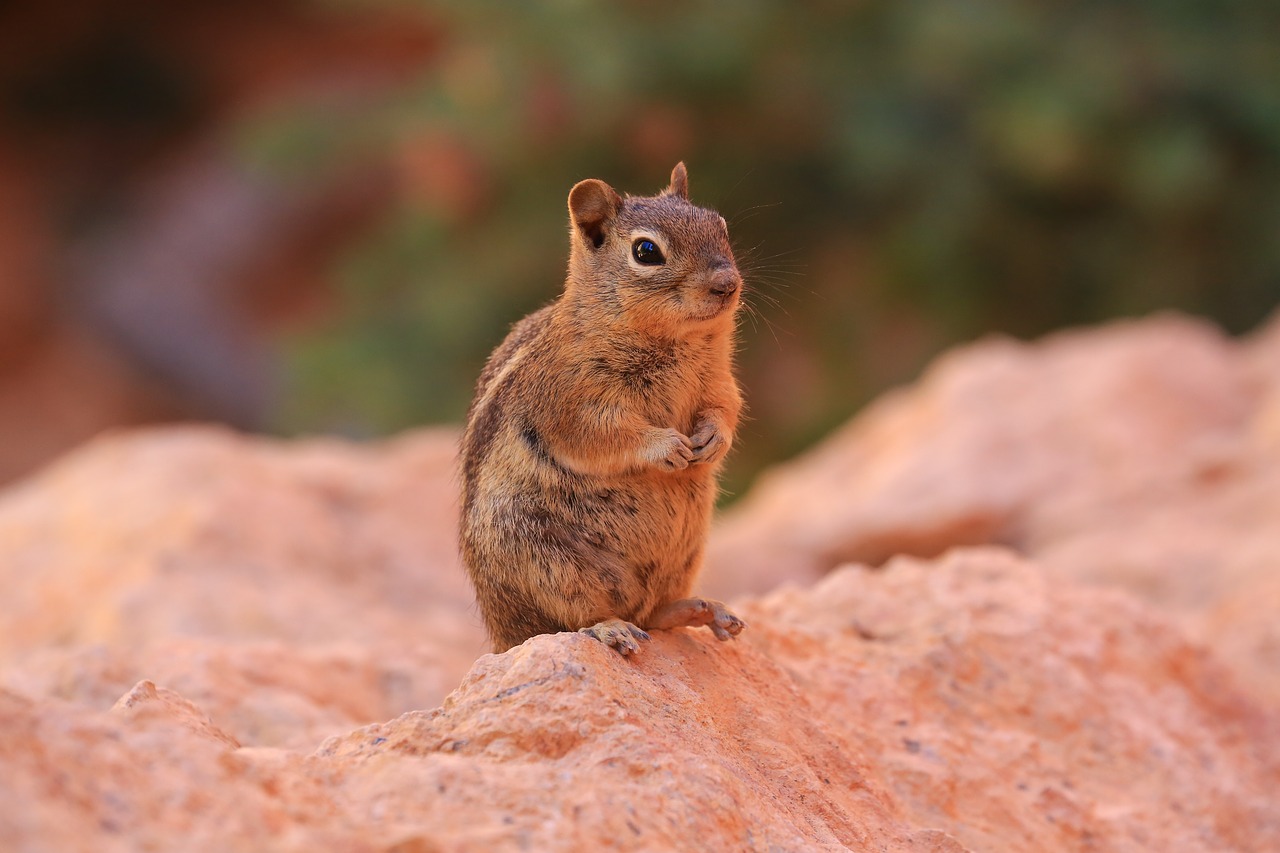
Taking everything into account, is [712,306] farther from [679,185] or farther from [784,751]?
[784,751]

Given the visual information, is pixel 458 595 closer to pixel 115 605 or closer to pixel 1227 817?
pixel 115 605

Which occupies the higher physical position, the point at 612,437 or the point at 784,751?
the point at 612,437

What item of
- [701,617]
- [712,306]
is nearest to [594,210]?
[712,306]

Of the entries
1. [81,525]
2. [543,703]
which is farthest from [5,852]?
[81,525]

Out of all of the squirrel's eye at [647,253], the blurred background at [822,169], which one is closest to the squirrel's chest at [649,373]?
the squirrel's eye at [647,253]

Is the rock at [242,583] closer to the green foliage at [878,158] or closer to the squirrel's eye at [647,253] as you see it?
the squirrel's eye at [647,253]
